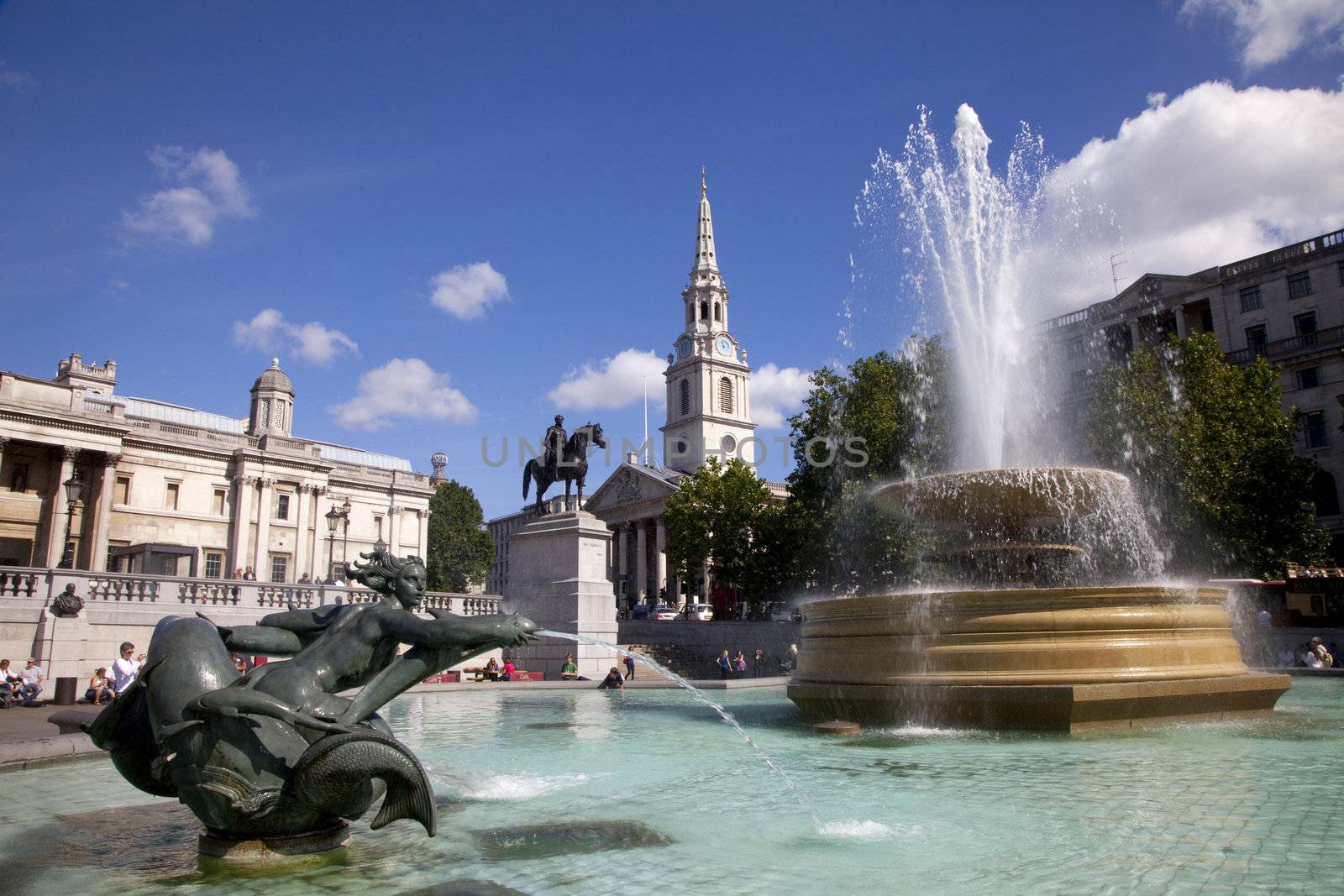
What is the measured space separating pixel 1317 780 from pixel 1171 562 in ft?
91.3

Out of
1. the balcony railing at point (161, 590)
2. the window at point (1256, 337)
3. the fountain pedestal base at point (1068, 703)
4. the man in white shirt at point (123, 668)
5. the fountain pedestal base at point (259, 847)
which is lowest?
the fountain pedestal base at point (259, 847)

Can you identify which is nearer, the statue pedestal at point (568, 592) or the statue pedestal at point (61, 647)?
the statue pedestal at point (61, 647)

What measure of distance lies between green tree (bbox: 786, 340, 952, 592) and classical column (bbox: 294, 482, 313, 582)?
3425cm

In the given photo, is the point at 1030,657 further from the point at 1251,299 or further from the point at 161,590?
the point at 1251,299

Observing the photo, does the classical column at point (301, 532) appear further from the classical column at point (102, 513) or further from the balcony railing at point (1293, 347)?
the balcony railing at point (1293, 347)

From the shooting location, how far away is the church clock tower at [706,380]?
3826 inches

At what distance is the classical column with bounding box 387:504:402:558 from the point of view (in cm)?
6456

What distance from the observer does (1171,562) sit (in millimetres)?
31047

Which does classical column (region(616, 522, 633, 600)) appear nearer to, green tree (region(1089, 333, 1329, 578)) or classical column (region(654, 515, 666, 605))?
classical column (region(654, 515, 666, 605))

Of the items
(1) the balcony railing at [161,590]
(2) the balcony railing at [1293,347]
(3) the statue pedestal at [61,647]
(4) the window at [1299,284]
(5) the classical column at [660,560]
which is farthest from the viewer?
(5) the classical column at [660,560]

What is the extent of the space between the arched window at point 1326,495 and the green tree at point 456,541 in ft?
188

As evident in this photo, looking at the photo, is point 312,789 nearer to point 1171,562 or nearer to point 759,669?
point 759,669

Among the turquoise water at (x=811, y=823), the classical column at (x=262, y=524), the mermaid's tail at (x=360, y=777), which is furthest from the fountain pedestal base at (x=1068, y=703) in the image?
the classical column at (x=262, y=524)

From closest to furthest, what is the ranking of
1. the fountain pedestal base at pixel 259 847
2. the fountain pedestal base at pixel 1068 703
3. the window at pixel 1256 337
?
the fountain pedestal base at pixel 259 847, the fountain pedestal base at pixel 1068 703, the window at pixel 1256 337
